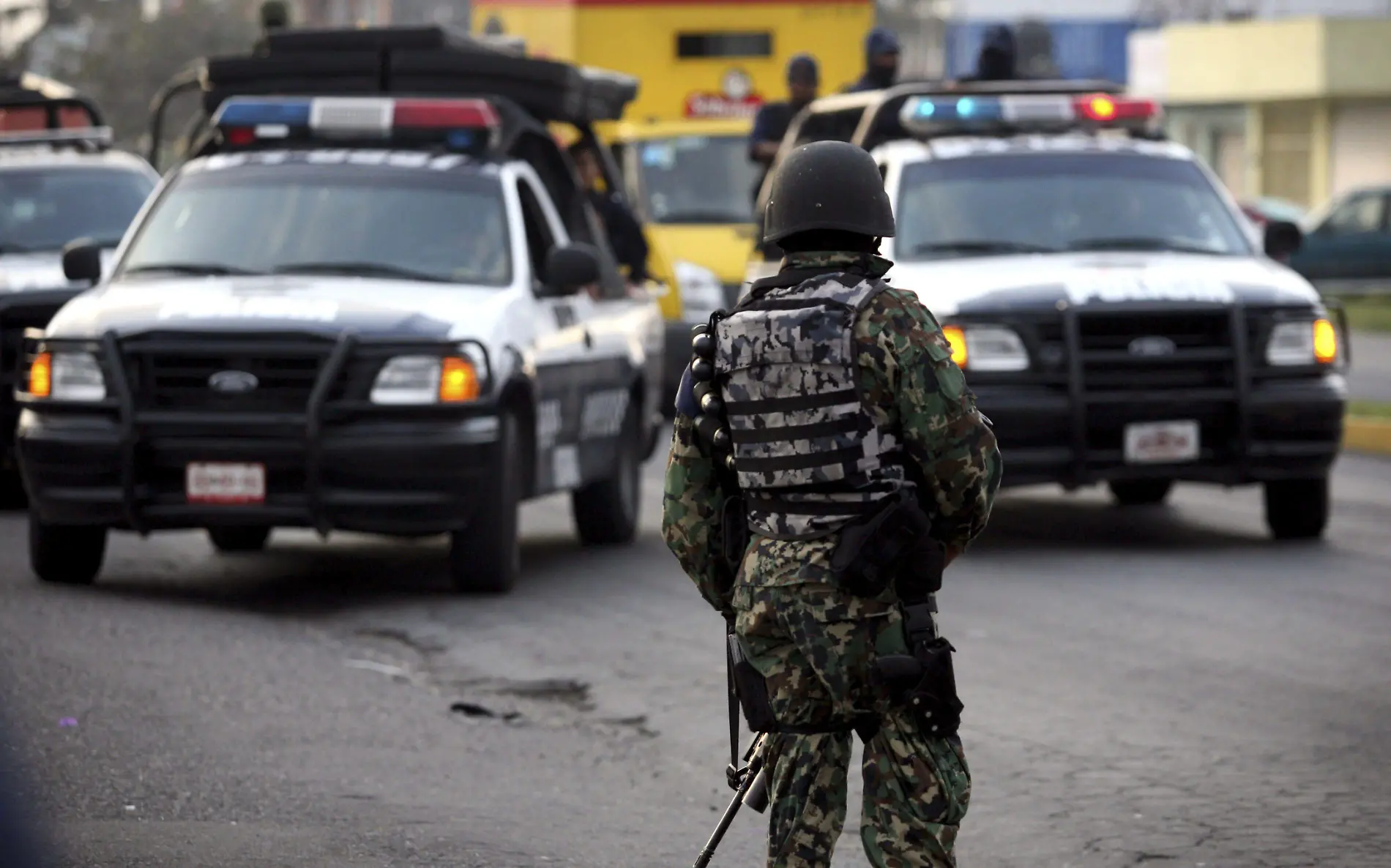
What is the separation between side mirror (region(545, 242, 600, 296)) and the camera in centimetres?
1066

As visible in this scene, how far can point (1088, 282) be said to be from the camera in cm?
1112

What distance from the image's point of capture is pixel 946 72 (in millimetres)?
59344

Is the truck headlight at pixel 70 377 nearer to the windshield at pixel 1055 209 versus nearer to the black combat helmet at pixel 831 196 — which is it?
the windshield at pixel 1055 209

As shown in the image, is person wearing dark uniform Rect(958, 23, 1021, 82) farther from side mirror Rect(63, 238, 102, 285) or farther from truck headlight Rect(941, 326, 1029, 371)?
side mirror Rect(63, 238, 102, 285)

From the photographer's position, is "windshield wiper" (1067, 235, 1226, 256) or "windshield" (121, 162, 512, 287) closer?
"windshield" (121, 162, 512, 287)

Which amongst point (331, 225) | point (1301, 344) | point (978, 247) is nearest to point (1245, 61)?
point (978, 247)

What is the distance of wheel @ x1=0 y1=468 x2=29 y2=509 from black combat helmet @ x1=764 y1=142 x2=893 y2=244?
32.5 ft

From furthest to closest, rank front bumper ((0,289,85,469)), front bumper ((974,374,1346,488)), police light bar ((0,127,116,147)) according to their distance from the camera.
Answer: police light bar ((0,127,116,147)) → front bumper ((0,289,85,469)) → front bumper ((974,374,1346,488))

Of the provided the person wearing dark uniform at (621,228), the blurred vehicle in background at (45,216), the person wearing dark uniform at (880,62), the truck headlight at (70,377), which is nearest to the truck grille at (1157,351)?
the person wearing dark uniform at (621,228)

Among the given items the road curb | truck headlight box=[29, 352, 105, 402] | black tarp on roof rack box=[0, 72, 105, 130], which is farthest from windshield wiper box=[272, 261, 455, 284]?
the road curb

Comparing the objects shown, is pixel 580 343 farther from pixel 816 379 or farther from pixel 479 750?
pixel 816 379

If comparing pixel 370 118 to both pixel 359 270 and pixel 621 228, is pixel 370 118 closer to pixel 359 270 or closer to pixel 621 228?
pixel 359 270

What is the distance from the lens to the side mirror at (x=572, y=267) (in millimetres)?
10656

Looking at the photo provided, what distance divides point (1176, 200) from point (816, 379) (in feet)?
26.1
